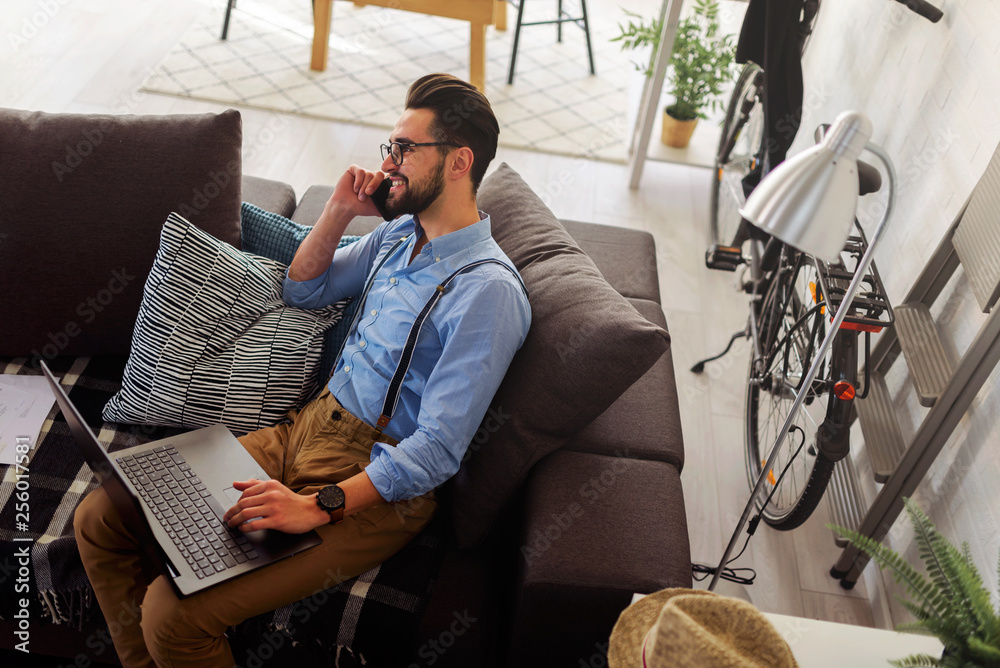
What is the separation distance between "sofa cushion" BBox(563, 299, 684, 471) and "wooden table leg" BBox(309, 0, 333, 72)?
297 centimetres

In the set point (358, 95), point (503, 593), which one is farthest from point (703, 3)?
point (503, 593)

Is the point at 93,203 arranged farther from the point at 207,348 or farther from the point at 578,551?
the point at 578,551

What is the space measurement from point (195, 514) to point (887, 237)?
6.12 feet

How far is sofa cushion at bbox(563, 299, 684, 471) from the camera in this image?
5.14 feet

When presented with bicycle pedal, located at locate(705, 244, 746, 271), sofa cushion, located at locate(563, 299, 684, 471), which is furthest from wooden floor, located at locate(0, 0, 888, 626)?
sofa cushion, located at locate(563, 299, 684, 471)

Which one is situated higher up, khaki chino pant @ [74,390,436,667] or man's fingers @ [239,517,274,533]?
man's fingers @ [239,517,274,533]

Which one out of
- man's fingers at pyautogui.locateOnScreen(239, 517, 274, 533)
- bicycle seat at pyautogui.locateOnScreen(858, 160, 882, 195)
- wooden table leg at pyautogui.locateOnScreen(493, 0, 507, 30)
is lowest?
wooden table leg at pyautogui.locateOnScreen(493, 0, 507, 30)

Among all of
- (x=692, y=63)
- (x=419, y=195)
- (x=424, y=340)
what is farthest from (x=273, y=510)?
(x=692, y=63)

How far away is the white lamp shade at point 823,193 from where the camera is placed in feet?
3.31

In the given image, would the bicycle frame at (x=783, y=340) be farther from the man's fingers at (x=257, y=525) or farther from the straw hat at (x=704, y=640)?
the man's fingers at (x=257, y=525)

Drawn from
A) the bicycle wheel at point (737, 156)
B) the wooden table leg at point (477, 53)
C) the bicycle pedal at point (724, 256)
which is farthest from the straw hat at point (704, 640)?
the wooden table leg at point (477, 53)

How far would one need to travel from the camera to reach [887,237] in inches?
85.6

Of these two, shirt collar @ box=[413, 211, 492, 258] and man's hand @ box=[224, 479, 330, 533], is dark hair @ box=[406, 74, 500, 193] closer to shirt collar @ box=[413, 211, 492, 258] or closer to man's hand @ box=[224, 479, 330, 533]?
shirt collar @ box=[413, 211, 492, 258]

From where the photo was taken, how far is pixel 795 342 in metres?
2.08
